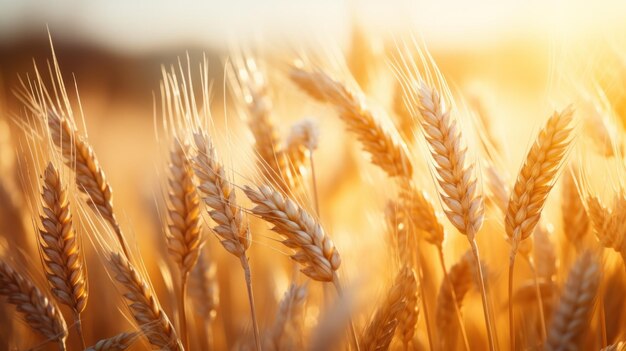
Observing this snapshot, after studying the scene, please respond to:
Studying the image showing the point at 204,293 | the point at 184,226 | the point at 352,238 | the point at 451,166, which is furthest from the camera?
the point at 352,238

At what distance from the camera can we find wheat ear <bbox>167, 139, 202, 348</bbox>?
145 cm

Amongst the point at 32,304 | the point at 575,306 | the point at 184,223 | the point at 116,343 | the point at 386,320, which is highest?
the point at 184,223

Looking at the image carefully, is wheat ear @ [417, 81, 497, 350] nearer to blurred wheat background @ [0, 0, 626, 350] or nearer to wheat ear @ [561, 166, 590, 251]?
blurred wheat background @ [0, 0, 626, 350]

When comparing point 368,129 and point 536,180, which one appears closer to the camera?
point 536,180

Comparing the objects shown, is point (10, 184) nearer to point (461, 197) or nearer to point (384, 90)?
point (384, 90)

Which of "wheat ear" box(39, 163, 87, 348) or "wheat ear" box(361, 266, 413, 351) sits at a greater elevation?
"wheat ear" box(39, 163, 87, 348)

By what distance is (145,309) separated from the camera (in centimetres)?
134

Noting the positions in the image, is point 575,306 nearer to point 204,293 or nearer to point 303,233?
point 303,233

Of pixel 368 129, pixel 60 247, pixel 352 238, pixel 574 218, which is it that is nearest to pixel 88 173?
pixel 60 247

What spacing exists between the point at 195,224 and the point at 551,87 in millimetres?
1025

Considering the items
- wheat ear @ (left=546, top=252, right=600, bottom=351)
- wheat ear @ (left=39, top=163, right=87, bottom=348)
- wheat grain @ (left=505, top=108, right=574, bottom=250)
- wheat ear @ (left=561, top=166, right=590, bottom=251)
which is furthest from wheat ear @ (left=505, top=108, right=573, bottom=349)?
wheat ear @ (left=39, top=163, right=87, bottom=348)

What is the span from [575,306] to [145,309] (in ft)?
3.70

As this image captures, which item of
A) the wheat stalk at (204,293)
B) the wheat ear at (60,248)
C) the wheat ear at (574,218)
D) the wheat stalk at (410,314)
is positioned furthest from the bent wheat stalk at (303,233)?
the wheat ear at (574,218)

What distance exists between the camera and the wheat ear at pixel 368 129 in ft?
5.57
